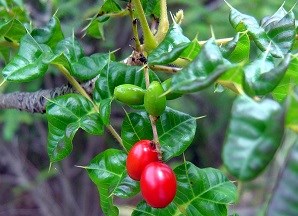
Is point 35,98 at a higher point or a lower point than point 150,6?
Result: lower

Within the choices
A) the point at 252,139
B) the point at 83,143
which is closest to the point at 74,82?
the point at 252,139

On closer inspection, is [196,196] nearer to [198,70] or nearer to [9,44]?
[198,70]

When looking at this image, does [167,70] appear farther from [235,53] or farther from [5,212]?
[5,212]

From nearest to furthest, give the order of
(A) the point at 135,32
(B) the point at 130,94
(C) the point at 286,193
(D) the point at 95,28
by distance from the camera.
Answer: (C) the point at 286,193 → (B) the point at 130,94 → (A) the point at 135,32 → (D) the point at 95,28

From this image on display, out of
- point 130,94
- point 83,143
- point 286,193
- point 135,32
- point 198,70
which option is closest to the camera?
point 286,193

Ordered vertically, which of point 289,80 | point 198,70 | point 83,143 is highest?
point 198,70

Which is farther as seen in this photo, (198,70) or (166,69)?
(166,69)
